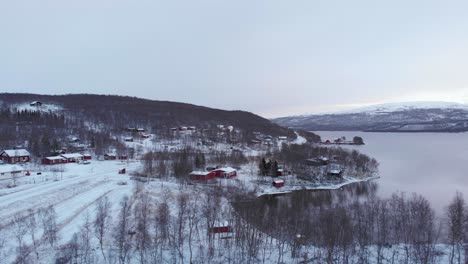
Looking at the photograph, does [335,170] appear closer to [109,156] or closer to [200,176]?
[200,176]

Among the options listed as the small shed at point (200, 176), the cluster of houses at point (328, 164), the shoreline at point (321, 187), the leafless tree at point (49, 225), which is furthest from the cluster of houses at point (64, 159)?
the cluster of houses at point (328, 164)

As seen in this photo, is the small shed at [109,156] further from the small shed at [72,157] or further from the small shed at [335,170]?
the small shed at [335,170]

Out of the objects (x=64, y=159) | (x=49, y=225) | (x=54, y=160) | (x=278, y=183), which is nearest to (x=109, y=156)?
(x=64, y=159)

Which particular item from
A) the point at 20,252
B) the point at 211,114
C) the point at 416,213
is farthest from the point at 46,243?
the point at 211,114

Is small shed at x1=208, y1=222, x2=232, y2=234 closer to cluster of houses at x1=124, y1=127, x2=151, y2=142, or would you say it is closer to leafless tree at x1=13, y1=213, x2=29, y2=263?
leafless tree at x1=13, y1=213, x2=29, y2=263

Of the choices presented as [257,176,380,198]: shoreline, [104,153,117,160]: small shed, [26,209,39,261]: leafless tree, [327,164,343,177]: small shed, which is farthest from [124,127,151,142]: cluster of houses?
[26,209,39,261]: leafless tree

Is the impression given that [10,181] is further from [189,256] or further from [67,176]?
[189,256]
